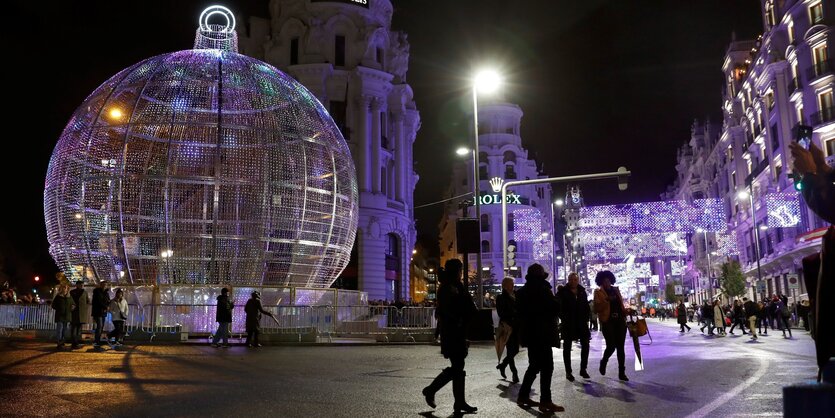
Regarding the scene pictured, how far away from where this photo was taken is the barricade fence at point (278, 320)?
18.3 metres

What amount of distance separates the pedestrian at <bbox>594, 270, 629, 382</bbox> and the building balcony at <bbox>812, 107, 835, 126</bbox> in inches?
1359

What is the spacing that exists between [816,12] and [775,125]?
8.26 meters

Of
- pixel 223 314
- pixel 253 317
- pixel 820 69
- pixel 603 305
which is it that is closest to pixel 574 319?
pixel 603 305

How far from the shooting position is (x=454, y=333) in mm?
6867

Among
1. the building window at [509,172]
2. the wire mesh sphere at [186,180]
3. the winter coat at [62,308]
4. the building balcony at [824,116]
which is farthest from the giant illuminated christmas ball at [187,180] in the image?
the building window at [509,172]

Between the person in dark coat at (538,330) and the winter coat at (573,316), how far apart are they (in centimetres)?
234

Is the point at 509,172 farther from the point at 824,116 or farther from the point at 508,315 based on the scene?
the point at 508,315

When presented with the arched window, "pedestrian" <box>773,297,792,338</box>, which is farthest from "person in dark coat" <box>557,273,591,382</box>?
the arched window

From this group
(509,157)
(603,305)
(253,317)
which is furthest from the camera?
(509,157)

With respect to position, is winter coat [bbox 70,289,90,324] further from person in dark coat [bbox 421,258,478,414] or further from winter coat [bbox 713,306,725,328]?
winter coat [bbox 713,306,725,328]

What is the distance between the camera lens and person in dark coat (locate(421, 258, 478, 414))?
6.73 metres

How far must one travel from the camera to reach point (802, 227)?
40719 millimetres

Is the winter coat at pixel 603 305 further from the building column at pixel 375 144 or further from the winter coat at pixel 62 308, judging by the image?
the building column at pixel 375 144

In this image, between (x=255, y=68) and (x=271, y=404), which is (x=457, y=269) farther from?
(x=255, y=68)
